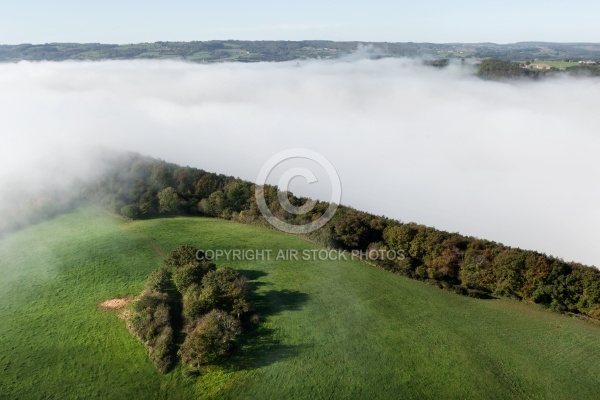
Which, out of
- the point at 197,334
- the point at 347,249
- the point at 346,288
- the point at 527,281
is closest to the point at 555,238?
the point at 527,281

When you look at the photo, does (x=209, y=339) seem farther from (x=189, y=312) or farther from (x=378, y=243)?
(x=378, y=243)

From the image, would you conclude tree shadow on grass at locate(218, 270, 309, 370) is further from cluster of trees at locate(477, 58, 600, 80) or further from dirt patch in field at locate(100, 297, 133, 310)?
cluster of trees at locate(477, 58, 600, 80)

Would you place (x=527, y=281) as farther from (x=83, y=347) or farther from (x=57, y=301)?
(x=57, y=301)

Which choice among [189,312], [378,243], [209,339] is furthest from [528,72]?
[209,339]

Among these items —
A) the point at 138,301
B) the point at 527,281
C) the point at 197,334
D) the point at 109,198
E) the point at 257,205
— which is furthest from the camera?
the point at 109,198

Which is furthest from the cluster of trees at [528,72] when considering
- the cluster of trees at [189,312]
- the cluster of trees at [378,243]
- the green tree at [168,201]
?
the cluster of trees at [189,312]

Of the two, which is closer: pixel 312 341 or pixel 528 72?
pixel 312 341

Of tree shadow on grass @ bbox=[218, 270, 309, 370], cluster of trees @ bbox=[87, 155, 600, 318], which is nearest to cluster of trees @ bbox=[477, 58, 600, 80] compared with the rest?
cluster of trees @ bbox=[87, 155, 600, 318]
